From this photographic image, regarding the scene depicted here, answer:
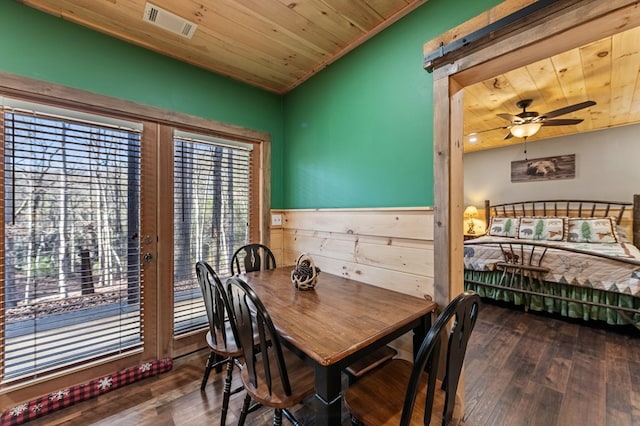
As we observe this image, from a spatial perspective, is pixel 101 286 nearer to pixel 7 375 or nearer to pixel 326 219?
pixel 7 375

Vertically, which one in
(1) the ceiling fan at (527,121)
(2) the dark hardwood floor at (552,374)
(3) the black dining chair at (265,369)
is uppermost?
(1) the ceiling fan at (527,121)

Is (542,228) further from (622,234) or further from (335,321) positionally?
(335,321)

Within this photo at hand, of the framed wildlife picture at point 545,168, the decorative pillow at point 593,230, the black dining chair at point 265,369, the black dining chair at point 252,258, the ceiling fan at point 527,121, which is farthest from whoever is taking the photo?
the framed wildlife picture at point 545,168

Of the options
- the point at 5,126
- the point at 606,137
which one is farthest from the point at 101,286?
the point at 606,137

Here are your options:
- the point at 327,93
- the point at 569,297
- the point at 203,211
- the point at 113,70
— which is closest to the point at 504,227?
the point at 569,297

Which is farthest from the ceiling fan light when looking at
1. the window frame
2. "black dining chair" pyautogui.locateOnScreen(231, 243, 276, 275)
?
the window frame

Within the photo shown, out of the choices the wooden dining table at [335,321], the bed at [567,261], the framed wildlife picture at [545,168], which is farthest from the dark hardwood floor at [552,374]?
the framed wildlife picture at [545,168]

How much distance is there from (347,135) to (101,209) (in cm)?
196

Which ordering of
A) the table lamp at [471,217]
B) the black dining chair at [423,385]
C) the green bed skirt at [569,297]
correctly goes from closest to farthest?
the black dining chair at [423,385], the green bed skirt at [569,297], the table lamp at [471,217]

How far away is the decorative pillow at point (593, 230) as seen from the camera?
3.78m

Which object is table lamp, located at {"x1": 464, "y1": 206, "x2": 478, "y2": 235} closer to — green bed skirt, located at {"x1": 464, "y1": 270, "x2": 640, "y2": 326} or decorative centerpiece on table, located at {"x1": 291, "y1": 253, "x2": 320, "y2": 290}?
green bed skirt, located at {"x1": 464, "y1": 270, "x2": 640, "y2": 326}

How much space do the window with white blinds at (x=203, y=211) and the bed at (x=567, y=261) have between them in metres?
3.30

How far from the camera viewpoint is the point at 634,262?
255 cm

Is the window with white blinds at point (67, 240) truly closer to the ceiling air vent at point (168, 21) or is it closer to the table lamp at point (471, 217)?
the ceiling air vent at point (168, 21)
